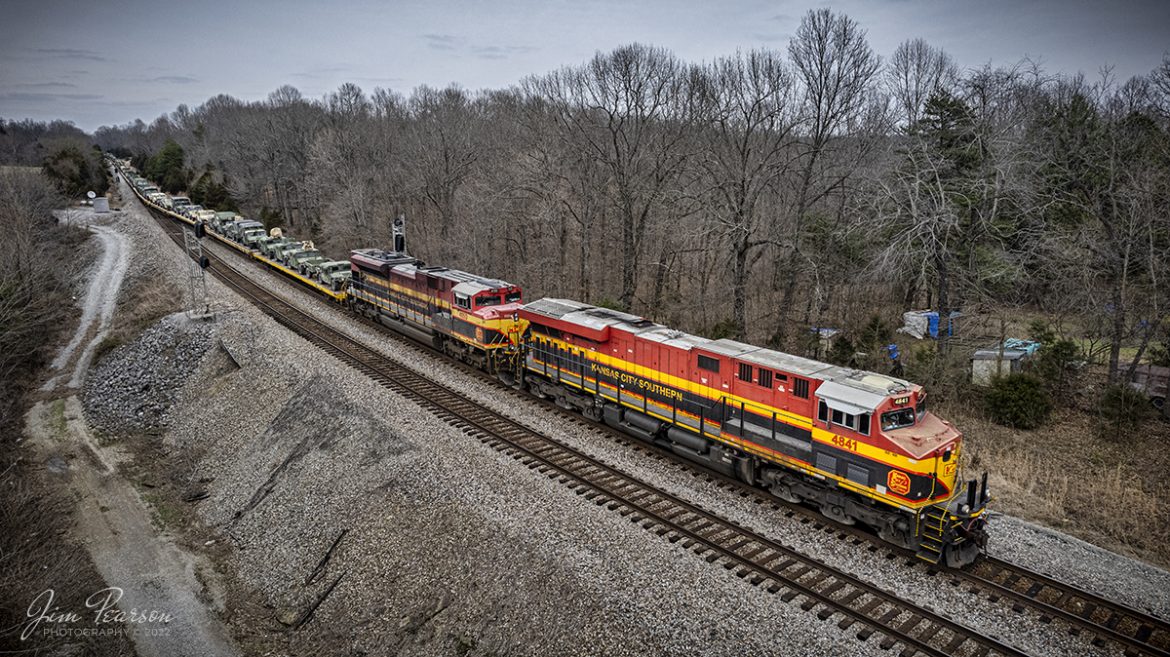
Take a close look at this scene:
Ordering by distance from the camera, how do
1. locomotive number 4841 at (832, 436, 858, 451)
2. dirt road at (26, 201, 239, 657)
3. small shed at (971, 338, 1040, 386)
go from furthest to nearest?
small shed at (971, 338, 1040, 386) < dirt road at (26, 201, 239, 657) < locomotive number 4841 at (832, 436, 858, 451)

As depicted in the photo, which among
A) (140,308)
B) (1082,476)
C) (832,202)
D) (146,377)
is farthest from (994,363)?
(140,308)

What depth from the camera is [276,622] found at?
1595 cm

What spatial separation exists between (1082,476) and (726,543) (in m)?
11.1

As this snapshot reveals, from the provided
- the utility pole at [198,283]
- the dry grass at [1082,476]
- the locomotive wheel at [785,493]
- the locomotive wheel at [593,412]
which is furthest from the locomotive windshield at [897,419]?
the utility pole at [198,283]

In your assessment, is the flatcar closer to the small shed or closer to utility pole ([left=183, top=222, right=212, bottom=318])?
the small shed

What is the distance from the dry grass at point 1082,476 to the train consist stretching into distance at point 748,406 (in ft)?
11.5

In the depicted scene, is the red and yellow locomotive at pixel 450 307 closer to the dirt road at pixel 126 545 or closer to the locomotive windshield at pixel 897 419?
the dirt road at pixel 126 545

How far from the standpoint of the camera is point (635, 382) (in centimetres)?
1892

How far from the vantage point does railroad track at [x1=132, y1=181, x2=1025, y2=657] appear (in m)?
11.2

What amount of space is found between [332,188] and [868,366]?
45.7 m

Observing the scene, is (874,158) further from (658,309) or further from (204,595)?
(204,595)

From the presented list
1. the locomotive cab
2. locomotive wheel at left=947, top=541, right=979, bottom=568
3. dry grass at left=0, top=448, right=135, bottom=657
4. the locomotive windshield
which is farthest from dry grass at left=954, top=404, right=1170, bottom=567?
dry grass at left=0, top=448, right=135, bottom=657

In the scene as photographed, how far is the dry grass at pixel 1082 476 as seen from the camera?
15.1 m

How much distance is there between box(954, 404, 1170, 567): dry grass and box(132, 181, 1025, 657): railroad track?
20.8ft
